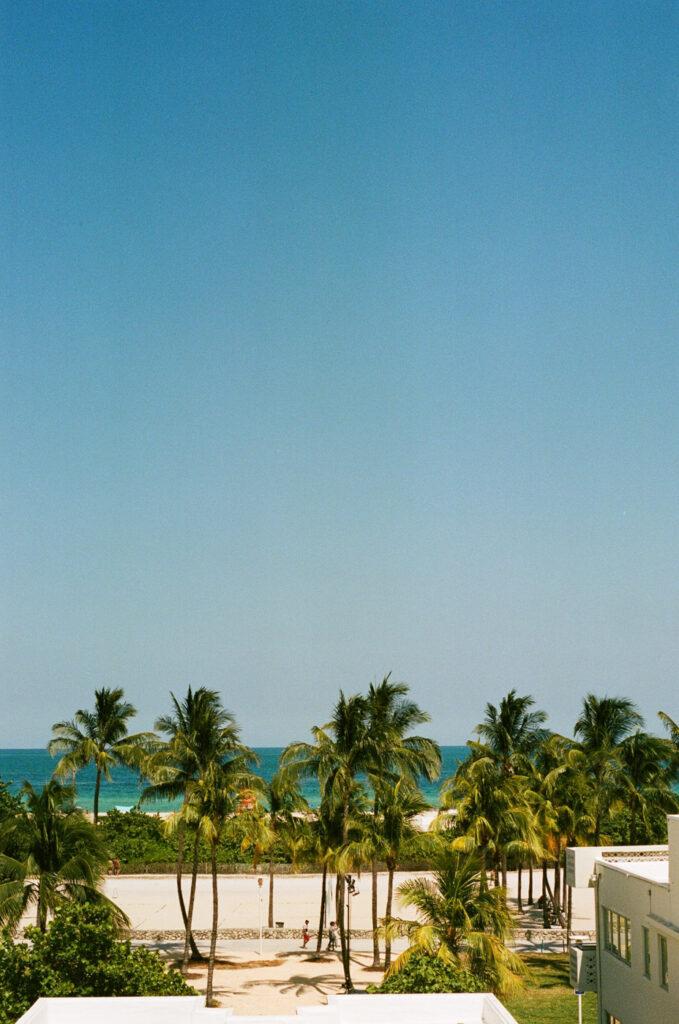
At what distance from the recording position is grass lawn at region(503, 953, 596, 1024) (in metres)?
31.6

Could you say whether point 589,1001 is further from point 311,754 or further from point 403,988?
point 403,988

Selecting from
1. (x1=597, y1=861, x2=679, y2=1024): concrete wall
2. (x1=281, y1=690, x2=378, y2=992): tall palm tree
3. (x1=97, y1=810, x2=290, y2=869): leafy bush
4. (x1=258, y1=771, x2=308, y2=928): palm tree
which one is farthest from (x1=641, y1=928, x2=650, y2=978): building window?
(x1=97, y1=810, x2=290, y2=869): leafy bush

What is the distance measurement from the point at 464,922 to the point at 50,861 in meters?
11.0

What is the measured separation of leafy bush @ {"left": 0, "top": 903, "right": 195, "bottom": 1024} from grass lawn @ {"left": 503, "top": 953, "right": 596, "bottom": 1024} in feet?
40.5

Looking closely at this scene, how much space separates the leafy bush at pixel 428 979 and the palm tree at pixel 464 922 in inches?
38.8

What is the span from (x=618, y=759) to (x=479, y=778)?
16.1 m

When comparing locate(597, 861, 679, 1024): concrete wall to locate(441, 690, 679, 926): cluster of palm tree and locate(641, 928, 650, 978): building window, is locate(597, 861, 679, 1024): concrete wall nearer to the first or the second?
locate(641, 928, 650, 978): building window

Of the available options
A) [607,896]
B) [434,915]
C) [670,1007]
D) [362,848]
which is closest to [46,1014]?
[434,915]

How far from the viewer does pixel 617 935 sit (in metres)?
25.4

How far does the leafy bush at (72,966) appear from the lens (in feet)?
68.6

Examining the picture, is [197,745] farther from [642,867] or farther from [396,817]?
[642,867]

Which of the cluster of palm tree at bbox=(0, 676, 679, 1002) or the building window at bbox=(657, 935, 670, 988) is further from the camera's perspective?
the cluster of palm tree at bbox=(0, 676, 679, 1002)

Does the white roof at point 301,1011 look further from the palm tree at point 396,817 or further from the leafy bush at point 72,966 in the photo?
the palm tree at point 396,817

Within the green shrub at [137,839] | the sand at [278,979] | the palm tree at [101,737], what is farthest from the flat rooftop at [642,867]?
the green shrub at [137,839]
